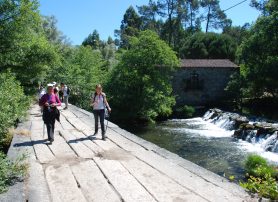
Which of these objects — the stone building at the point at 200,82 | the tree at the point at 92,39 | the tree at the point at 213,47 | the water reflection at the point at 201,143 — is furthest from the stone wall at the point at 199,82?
the tree at the point at 92,39

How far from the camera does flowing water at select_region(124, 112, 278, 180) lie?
17078 millimetres

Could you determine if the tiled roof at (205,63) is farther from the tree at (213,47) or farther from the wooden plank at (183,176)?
the wooden plank at (183,176)

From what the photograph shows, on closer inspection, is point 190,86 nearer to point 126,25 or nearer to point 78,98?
point 78,98

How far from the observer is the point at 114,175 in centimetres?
644

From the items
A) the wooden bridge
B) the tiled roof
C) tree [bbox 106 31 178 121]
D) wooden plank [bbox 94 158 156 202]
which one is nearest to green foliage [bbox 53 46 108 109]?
tree [bbox 106 31 178 121]

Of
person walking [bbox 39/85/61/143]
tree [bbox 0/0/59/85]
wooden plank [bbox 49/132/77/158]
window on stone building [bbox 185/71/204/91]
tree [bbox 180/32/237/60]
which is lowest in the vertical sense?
wooden plank [bbox 49/132/77/158]

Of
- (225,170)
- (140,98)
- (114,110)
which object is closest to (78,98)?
(114,110)

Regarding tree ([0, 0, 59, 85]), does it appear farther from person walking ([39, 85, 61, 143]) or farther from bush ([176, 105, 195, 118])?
bush ([176, 105, 195, 118])

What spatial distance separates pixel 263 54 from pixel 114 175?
2821 centimetres

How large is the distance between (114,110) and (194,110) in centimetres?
933

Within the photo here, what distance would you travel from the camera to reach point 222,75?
39719mm

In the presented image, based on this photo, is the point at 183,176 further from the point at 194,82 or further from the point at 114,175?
the point at 194,82

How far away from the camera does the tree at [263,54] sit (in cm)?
3031

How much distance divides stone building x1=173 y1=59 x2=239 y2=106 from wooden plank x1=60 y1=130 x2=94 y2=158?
29.6 m
